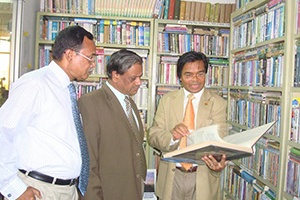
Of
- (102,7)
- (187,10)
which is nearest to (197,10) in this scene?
(187,10)

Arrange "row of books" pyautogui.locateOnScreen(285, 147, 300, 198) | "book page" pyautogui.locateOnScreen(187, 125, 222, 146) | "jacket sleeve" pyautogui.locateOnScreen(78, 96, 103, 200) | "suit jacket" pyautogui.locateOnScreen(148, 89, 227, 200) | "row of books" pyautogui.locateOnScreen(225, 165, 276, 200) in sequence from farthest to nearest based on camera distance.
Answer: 1. "row of books" pyautogui.locateOnScreen(225, 165, 276, 200)
2. "suit jacket" pyautogui.locateOnScreen(148, 89, 227, 200)
3. "row of books" pyautogui.locateOnScreen(285, 147, 300, 198)
4. "jacket sleeve" pyautogui.locateOnScreen(78, 96, 103, 200)
5. "book page" pyautogui.locateOnScreen(187, 125, 222, 146)

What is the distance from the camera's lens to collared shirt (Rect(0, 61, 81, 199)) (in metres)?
1.06

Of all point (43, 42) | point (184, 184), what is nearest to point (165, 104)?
point (184, 184)

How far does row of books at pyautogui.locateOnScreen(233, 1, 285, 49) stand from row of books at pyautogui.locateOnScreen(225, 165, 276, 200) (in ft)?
4.18

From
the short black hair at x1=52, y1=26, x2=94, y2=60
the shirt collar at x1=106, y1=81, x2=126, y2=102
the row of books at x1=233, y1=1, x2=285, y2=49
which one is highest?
the row of books at x1=233, y1=1, x2=285, y2=49

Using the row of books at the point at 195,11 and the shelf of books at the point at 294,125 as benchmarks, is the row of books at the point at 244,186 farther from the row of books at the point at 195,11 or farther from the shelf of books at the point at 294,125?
the row of books at the point at 195,11

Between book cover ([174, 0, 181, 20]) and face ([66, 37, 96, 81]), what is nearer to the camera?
face ([66, 37, 96, 81])

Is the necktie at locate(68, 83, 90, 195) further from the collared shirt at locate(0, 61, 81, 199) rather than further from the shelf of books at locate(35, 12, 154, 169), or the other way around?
the shelf of books at locate(35, 12, 154, 169)

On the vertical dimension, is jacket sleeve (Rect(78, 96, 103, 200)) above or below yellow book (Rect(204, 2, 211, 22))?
below

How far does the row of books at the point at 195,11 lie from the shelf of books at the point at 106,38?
0.99 feet

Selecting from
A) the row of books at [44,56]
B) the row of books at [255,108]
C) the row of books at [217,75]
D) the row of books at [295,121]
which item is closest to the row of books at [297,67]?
the row of books at [295,121]

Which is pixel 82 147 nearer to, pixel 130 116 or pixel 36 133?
pixel 36 133

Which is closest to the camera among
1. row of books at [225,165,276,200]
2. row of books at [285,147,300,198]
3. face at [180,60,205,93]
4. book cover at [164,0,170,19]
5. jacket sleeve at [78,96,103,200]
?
jacket sleeve at [78,96,103,200]

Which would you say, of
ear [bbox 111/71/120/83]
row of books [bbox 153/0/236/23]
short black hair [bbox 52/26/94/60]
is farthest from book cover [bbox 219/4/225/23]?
short black hair [bbox 52/26/94/60]
